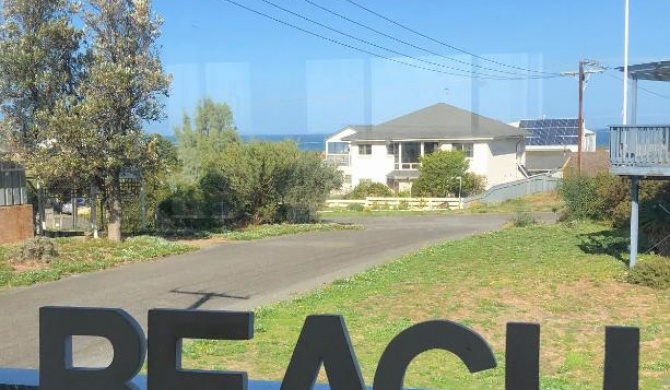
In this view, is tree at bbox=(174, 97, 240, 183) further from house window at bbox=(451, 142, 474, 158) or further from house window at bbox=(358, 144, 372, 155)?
house window at bbox=(451, 142, 474, 158)

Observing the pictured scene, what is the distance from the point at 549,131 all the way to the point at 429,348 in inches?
2623

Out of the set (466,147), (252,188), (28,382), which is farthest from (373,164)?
(28,382)

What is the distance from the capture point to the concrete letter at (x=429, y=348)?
15.3ft

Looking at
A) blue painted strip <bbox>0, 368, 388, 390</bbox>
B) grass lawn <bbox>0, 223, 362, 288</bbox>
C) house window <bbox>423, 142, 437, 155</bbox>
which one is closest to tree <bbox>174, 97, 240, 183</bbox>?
house window <bbox>423, 142, 437, 155</bbox>

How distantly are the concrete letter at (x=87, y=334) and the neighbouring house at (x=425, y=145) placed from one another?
152 feet

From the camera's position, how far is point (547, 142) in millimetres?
68750

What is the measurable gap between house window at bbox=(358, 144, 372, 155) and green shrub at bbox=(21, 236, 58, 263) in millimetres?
39577

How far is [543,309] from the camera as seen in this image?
37.2ft

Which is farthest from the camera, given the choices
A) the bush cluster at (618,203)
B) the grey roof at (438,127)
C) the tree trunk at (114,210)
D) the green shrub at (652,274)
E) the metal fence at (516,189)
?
the grey roof at (438,127)

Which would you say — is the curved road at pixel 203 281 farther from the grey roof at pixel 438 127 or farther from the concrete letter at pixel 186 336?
the grey roof at pixel 438 127

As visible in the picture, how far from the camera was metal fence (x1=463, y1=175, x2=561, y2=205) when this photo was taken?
148 feet

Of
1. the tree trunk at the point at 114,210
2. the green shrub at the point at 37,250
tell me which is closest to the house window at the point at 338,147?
the tree trunk at the point at 114,210

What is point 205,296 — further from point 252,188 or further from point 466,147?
point 466,147

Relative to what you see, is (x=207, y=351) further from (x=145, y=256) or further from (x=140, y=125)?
(x=140, y=125)
